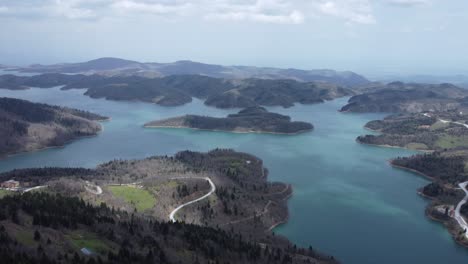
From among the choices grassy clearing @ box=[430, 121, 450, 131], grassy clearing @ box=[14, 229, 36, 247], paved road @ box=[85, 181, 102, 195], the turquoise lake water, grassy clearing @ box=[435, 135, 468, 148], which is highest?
grassy clearing @ box=[430, 121, 450, 131]

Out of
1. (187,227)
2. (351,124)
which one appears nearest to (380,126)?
(351,124)

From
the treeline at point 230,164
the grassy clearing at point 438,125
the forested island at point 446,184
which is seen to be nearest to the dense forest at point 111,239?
the forested island at point 446,184

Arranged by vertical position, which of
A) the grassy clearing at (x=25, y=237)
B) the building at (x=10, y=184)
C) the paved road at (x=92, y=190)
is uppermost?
the grassy clearing at (x=25, y=237)

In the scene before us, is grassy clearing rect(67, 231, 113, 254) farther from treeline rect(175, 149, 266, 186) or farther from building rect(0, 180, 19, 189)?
treeline rect(175, 149, 266, 186)

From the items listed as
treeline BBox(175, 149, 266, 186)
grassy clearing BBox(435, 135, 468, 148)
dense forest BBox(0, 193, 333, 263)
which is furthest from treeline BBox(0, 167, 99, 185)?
grassy clearing BBox(435, 135, 468, 148)

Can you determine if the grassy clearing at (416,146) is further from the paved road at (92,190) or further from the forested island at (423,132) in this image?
the paved road at (92,190)

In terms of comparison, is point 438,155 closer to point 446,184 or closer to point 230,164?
point 446,184
